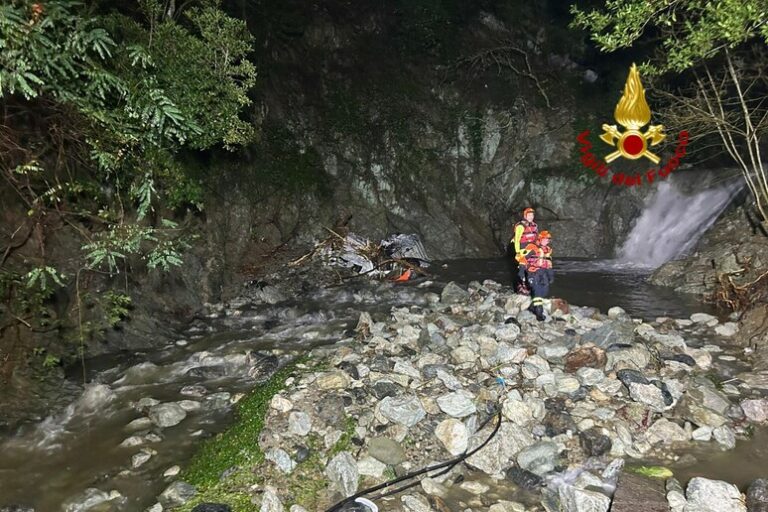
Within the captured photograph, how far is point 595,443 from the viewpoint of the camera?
189 inches

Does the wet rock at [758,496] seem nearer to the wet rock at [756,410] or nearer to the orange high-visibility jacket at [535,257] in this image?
the wet rock at [756,410]

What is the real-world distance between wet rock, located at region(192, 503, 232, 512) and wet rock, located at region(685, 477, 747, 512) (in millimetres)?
3986

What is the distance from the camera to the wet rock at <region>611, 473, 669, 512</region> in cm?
388

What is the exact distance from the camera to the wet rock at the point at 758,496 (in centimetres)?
385

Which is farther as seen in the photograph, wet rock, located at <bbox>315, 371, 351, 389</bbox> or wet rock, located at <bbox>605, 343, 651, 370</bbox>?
wet rock, located at <bbox>605, 343, 651, 370</bbox>

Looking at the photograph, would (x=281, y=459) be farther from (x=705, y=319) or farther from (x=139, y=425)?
(x=705, y=319)

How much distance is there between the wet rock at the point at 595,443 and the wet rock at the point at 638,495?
0.43m

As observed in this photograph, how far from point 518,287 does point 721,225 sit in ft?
17.8

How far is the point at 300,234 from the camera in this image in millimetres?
14477

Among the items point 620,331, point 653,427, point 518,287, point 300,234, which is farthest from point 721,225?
point 300,234

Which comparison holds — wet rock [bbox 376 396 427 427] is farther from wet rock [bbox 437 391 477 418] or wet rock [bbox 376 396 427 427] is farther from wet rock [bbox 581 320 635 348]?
wet rock [bbox 581 320 635 348]

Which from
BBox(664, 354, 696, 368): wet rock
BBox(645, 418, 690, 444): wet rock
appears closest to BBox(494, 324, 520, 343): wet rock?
BBox(664, 354, 696, 368): wet rock

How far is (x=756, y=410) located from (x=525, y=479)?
3005 millimetres

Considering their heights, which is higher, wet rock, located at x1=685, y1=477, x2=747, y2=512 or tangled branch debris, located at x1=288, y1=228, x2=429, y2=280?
tangled branch debris, located at x1=288, y1=228, x2=429, y2=280
